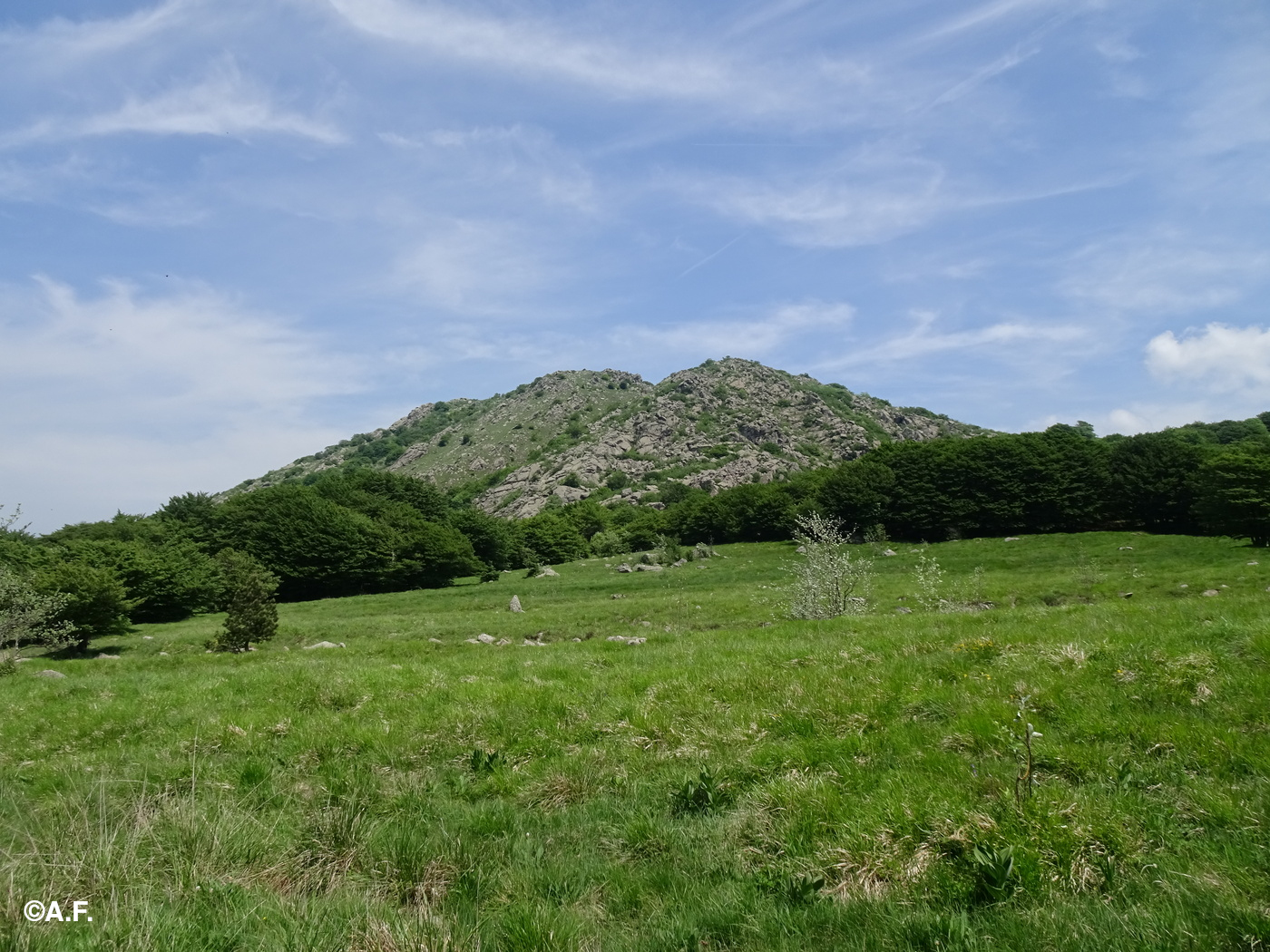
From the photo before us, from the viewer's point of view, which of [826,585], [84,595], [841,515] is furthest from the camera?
[841,515]

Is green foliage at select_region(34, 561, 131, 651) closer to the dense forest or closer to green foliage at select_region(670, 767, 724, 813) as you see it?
the dense forest

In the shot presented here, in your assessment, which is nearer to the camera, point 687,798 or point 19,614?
point 687,798

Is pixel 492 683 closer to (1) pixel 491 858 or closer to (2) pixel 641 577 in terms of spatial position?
(1) pixel 491 858

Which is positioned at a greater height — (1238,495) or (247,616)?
(247,616)

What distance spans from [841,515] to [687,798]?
A: 90779 millimetres

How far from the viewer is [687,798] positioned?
25.7 ft

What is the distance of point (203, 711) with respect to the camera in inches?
530

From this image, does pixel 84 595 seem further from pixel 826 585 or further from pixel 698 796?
pixel 698 796

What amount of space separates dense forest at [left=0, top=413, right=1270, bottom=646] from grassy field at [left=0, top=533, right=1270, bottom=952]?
190ft

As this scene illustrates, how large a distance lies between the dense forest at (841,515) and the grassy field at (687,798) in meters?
57.8

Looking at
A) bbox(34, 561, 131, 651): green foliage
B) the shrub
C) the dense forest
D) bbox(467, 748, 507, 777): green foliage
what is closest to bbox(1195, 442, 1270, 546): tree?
the dense forest

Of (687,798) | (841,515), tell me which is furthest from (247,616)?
(841,515)

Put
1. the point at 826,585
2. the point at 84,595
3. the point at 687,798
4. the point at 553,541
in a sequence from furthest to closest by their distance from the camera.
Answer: the point at 553,541, the point at 84,595, the point at 826,585, the point at 687,798

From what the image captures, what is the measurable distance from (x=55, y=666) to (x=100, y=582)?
60.5 ft
